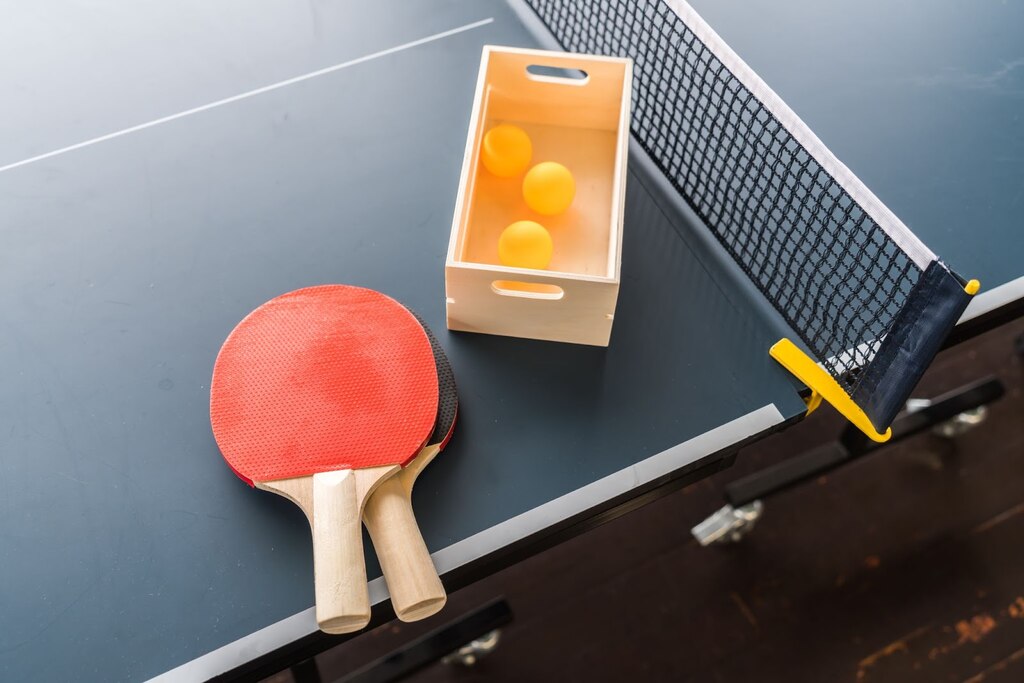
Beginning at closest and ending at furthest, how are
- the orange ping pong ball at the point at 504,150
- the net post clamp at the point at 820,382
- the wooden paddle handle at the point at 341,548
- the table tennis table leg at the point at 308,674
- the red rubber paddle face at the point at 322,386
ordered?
the wooden paddle handle at the point at 341,548
the red rubber paddle face at the point at 322,386
the net post clamp at the point at 820,382
the orange ping pong ball at the point at 504,150
the table tennis table leg at the point at 308,674

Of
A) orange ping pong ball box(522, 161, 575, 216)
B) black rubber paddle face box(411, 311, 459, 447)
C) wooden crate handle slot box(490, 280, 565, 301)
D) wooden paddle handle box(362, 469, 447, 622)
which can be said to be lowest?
wooden paddle handle box(362, 469, 447, 622)

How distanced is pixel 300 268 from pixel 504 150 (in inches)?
14.3

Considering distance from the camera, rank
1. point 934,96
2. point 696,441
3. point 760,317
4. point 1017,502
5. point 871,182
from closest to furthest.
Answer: point 696,441
point 760,317
point 871,182
point 934,96
point 1017,502

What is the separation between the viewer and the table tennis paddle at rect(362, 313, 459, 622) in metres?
1.04

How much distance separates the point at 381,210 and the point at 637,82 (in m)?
0.50

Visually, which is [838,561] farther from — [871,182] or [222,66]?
[222,66]

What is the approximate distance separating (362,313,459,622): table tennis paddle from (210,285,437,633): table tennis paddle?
0.08 feet

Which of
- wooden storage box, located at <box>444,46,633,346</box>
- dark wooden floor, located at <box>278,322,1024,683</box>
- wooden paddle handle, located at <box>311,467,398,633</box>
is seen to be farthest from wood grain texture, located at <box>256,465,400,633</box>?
dark wooden floor, located at <box>278,322,1024,683</box>

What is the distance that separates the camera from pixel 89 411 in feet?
4.13

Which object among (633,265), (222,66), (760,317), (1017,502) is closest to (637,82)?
(633,265)

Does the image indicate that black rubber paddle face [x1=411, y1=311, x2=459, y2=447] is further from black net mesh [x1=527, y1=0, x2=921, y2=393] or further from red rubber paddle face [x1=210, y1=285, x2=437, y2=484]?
black net mesh [x1=527, y1=0, x2=921, y2=393]

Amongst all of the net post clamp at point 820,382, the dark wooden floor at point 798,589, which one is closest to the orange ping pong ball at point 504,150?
the net post clamp at point 820,382

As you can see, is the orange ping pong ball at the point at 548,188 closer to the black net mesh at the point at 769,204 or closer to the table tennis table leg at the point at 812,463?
the black net mesh at the point at 769,204

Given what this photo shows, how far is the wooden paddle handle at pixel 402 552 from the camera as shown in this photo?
1043mm
